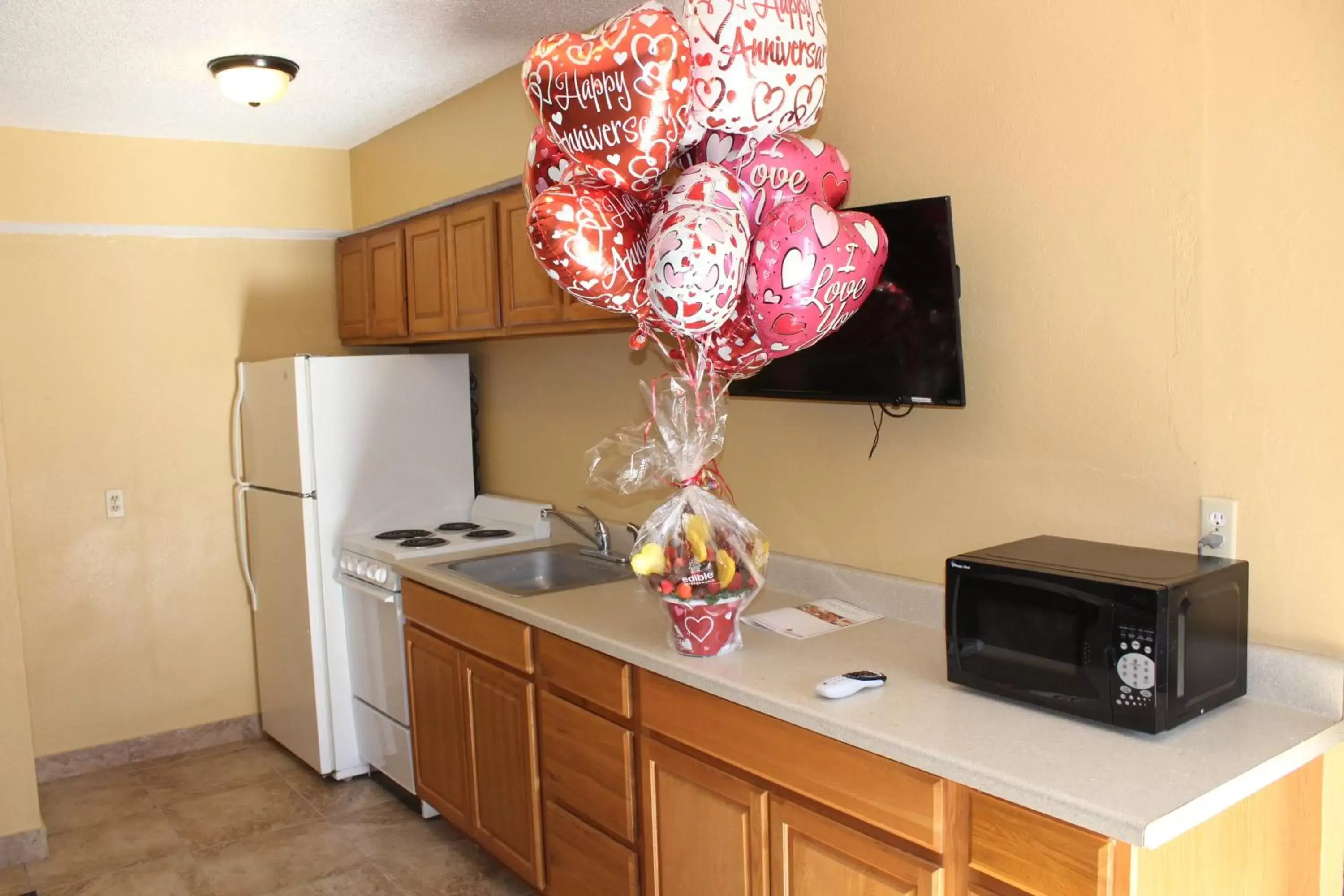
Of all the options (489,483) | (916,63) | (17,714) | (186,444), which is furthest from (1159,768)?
(186,444)

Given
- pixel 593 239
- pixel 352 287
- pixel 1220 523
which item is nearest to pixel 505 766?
pixel 593 239

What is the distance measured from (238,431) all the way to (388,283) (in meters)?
0.93

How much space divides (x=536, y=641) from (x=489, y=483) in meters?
1.61

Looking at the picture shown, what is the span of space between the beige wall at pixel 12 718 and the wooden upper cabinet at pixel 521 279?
171cm

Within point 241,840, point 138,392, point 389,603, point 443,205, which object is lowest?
point 241,840

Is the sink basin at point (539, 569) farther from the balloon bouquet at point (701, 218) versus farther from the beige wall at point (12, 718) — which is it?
the beige wall at point (12, 718)

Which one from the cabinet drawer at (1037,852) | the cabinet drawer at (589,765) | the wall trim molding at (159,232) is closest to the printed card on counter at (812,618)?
the cabinet drawer at (589,765)

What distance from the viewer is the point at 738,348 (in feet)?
6.95

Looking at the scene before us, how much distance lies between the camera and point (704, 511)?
2201 millimetres

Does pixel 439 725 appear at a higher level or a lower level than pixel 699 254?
lower

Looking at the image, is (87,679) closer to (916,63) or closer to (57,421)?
(57,421)

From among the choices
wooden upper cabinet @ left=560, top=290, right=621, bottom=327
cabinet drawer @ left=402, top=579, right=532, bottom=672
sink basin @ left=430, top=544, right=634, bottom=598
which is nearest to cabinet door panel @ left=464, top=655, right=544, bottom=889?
cabinet drawer @ left=402, top=579, right=532, bottom=672

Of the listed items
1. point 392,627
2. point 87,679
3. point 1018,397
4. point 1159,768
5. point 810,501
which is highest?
point 1018,397

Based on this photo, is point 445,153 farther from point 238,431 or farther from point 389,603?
point 389,603
